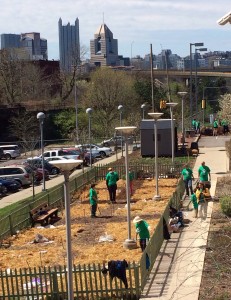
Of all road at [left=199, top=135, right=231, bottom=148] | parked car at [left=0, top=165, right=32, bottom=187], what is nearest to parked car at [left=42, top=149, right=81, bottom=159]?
parked car at [left=0, top=165, right=32, bottom=187]

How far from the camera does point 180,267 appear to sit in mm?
16391

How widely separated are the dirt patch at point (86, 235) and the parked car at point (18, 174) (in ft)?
22.0

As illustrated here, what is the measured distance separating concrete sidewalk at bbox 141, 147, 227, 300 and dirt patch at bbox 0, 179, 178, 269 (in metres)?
1.03

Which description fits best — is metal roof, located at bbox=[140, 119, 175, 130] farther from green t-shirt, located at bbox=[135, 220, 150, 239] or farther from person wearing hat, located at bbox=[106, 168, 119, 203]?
green t-shirt, located at bbox=[135, 220, 150, 239]

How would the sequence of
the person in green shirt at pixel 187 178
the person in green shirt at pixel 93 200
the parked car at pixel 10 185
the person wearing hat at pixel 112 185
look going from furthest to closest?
1. the parked car at pixel 10 185
2. the person wearing hat at pixel 112 185
3. the person in green shirt at pixel 187 178
4. the person in green shirt at pixel 93 200

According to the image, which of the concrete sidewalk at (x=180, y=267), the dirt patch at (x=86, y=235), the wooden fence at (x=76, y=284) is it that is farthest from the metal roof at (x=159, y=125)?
the wooden fence at (x=76, y=284)

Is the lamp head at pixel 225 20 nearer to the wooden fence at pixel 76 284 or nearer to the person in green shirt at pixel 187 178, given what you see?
the wooden fence at pixel 76 284

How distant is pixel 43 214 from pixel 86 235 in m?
3.34

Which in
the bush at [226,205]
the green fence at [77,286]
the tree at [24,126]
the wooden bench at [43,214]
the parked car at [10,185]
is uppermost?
the tree at [24,126]

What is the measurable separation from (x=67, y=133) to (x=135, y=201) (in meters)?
40.1

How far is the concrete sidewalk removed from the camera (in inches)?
565

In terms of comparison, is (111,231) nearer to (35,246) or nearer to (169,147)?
(35,246)

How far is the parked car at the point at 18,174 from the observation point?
35719mm

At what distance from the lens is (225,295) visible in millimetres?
13141
